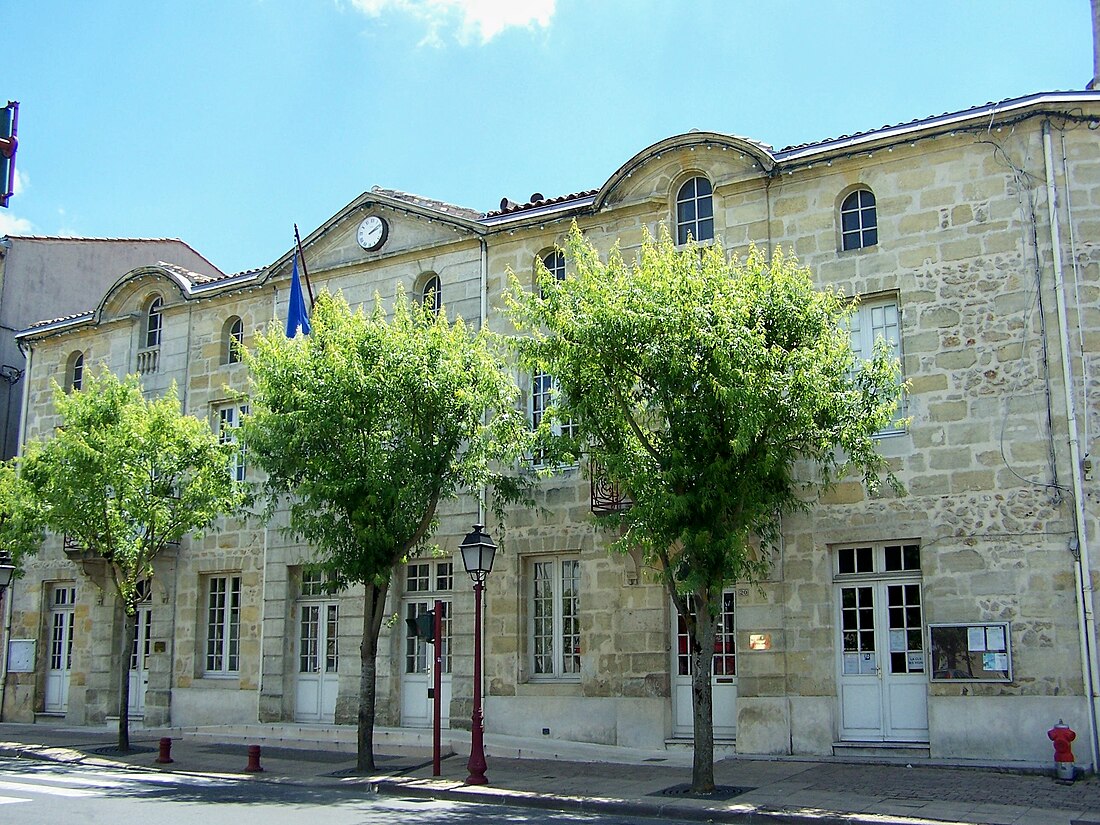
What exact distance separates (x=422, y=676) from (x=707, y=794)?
7338 mm

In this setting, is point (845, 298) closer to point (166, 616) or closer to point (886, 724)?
point (886, 724)

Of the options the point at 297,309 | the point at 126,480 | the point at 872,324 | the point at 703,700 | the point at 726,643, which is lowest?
the point at 703,700

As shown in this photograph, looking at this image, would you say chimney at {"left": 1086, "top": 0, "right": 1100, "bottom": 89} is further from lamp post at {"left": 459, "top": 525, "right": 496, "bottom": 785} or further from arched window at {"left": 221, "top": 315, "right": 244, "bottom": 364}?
arched window at {"left": 221, "top": 315, "right": 244, "bottom": 364}

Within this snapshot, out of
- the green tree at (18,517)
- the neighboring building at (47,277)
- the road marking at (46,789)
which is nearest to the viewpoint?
the road marking at (46,789)

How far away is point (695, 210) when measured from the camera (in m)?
17.6

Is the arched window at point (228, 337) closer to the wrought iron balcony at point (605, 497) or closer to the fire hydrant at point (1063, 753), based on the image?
the wrought iron balcony at point (605, 497)

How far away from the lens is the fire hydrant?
12.7 metres

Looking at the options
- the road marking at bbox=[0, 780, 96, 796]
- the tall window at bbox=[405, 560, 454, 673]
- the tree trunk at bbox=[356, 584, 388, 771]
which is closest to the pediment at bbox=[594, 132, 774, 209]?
the tall window at bbox=[405, 560, 454, 673]

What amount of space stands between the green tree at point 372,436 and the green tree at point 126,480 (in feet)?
9.11

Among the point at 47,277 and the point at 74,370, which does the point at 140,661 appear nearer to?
the point at 74,370

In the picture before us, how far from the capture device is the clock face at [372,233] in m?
20.6

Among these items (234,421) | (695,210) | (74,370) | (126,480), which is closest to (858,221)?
(695,210)

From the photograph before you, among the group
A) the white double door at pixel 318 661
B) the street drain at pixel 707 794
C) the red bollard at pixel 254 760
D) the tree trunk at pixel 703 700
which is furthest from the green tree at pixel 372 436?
the white double door at pixel 318 661

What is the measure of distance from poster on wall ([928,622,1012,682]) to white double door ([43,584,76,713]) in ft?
54.7
